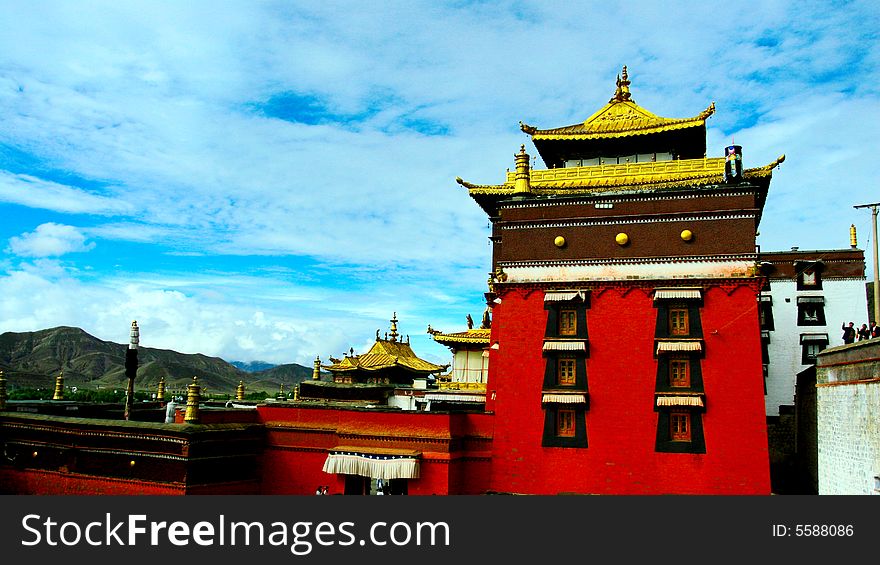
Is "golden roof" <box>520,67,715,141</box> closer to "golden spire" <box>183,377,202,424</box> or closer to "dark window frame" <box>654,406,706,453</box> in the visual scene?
"dark window frame" <box>654,406,706,453</box>

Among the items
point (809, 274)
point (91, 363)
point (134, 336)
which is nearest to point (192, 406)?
point (134, 336)

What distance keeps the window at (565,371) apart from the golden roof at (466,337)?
9.21 m

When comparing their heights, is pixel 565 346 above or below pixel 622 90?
below

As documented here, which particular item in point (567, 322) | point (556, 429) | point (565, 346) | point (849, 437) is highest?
point (567, 322)

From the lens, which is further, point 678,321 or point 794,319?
point 794,319

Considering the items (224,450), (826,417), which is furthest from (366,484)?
(826,417)

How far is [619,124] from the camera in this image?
26.8 metres

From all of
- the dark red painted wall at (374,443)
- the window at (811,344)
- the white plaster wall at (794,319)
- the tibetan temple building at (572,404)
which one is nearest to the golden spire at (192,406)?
the tibetan temple building at (572,404)

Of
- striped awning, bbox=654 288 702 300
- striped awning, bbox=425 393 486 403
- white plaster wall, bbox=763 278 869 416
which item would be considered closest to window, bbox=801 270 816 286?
white plaster wall, bbox=763 278 869 416

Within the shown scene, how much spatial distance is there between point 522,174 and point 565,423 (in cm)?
908

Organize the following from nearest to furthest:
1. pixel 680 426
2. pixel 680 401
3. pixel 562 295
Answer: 1. pixel 680 401
2. pixel 680 426
3. pixel 562 295

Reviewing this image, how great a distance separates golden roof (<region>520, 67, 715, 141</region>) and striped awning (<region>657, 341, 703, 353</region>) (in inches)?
338

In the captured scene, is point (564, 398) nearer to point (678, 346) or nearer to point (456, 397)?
point (678, 346)

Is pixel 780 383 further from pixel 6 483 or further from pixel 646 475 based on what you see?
pixel 6 483
